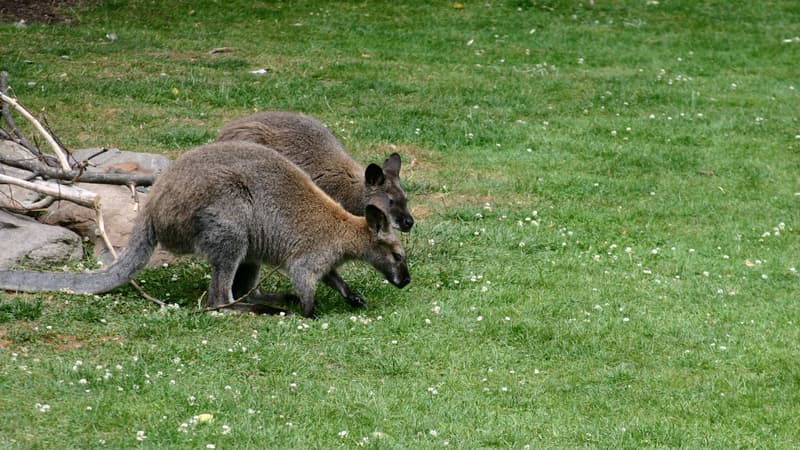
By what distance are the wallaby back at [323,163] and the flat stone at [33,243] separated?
5.22 feet

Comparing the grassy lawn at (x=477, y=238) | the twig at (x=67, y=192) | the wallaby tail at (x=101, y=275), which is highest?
the twig at (x=67, y=192)

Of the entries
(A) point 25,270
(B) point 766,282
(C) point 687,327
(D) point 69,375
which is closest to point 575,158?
(B) point 766,282

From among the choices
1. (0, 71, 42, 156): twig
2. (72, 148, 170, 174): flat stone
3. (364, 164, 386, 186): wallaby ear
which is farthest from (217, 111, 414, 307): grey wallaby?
(0, 71, 42, 156): twig

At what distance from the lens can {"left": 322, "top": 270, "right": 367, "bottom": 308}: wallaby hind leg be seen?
27.2 ft

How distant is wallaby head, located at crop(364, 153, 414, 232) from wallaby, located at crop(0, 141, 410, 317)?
114cm

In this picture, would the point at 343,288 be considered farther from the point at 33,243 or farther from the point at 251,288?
the point at 33,243

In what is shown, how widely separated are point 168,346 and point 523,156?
611cm

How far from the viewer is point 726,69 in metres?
16.3

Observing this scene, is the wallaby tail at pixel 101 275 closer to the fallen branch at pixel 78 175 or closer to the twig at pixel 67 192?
the twig at pixel 67 192

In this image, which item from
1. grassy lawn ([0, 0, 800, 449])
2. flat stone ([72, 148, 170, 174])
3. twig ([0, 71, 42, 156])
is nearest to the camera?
grassy lawn ([0, 0, 800, 449])

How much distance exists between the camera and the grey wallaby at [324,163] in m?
9.57

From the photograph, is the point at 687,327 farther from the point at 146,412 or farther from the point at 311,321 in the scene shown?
the point at 146,412

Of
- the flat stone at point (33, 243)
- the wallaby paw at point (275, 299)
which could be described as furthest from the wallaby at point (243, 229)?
the flat stone at point (33, 243)

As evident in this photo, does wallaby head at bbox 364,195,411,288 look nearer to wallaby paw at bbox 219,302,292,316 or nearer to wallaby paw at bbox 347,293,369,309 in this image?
wallaby paw at bbox 347,293,369,309
